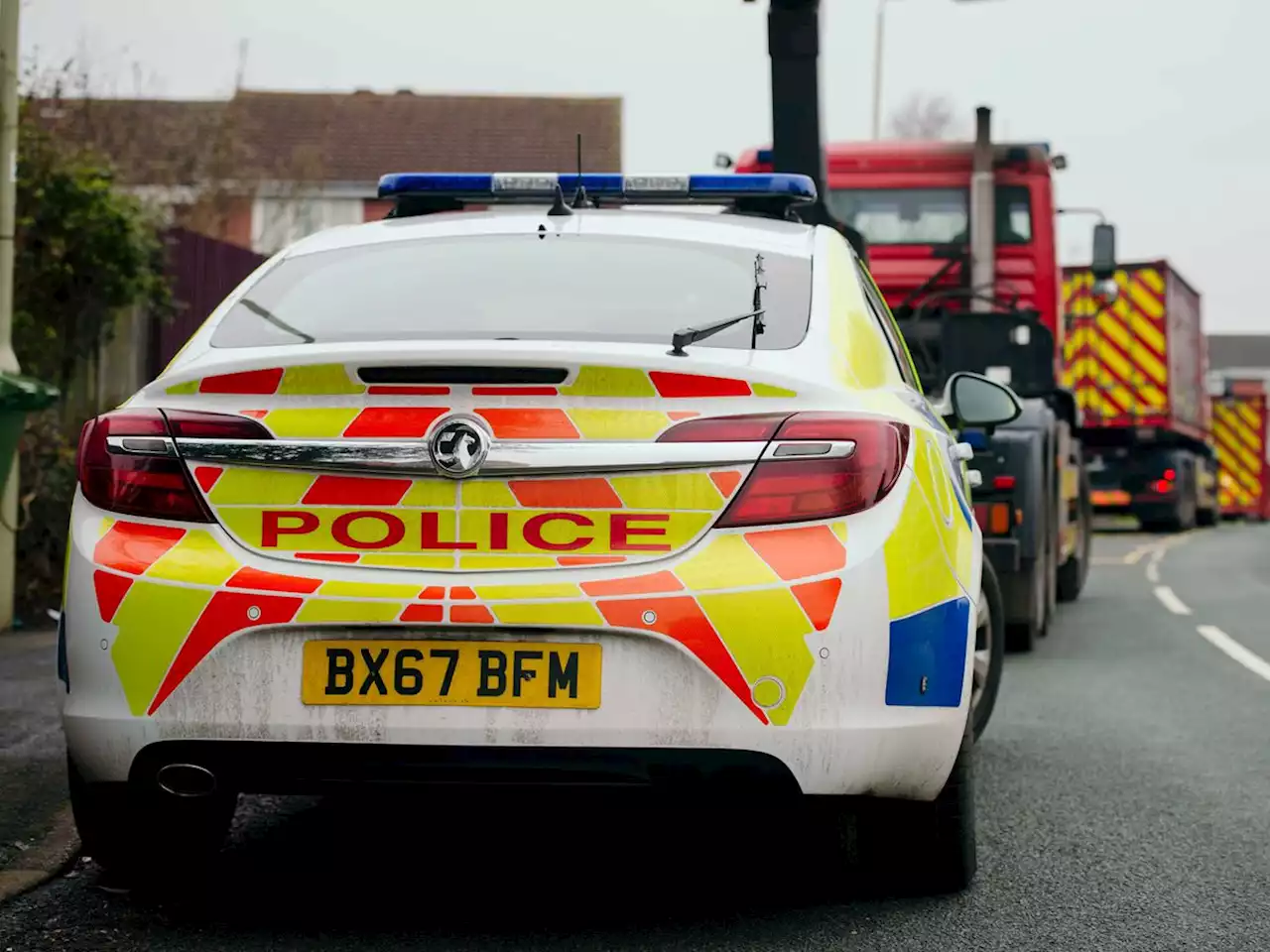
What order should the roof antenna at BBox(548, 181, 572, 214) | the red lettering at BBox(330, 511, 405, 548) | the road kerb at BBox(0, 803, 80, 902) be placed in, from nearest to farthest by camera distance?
the red lettering at BBox(330, 511, 405, 548), the road kerb at BBox(0, 803, 80, 902), the roof antenna at BBox(548, 181, 572, 214)

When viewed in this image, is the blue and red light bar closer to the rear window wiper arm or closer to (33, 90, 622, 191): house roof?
the rear window wiper arm

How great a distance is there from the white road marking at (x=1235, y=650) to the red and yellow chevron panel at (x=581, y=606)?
6.43m

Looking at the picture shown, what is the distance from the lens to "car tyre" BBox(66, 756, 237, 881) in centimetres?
439

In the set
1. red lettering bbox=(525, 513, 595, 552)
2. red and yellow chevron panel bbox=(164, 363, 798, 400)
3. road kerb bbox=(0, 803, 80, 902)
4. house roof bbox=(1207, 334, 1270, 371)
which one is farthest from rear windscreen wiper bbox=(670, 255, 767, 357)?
house roof bbox=(1207, 334, 1270, 371)

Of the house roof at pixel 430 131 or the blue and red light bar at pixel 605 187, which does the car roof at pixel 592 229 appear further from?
the house roof at pixel 430 131

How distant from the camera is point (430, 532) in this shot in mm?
3994

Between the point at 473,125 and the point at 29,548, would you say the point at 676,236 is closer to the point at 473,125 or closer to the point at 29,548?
the point at 29,548

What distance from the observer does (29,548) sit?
34.3ft

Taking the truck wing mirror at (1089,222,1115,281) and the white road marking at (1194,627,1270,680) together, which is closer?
the white road marking at (1194,627,1270,680)

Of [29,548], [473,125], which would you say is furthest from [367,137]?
[29,548]

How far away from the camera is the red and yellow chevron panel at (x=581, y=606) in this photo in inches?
154

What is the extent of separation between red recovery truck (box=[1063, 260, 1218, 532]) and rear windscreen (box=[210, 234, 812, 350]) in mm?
20987

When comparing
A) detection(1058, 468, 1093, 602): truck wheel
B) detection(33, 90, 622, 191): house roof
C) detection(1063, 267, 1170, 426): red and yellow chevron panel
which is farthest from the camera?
detection(33, 90, 622, 191): house roof

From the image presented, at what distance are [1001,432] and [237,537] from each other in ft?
24.0
